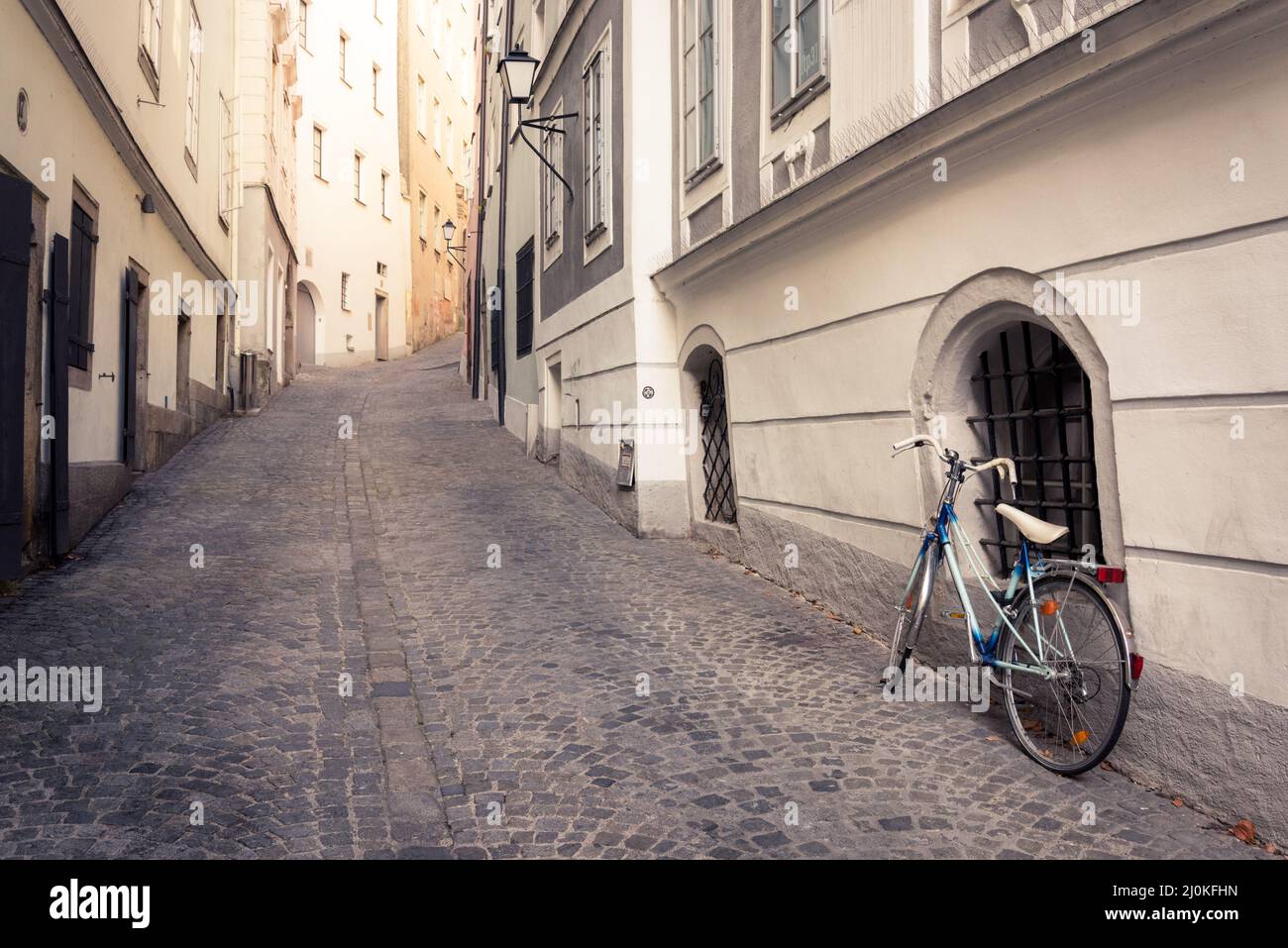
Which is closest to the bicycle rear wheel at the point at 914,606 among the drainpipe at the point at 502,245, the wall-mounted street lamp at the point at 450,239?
the drainpipe at the point at 502,245

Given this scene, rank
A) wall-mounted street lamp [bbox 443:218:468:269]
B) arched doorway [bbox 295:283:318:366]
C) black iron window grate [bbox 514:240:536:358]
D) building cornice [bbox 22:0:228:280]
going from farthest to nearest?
arched doorway [bbox 295:283:318:366]
wall-mounted street lamp [bbox 443:218:468:269]
black iron window grate [bbox 514:240:536:358]
building cornice [bbox 22:0:228:280]

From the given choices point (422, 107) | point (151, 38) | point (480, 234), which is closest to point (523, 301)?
point (151, 38)

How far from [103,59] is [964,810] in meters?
9.67

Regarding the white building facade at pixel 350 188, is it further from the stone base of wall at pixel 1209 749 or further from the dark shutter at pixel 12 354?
the stone base of wall at pixel 1209 749

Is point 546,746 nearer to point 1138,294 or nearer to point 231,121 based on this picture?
point 1138,294

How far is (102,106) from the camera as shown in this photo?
928cm

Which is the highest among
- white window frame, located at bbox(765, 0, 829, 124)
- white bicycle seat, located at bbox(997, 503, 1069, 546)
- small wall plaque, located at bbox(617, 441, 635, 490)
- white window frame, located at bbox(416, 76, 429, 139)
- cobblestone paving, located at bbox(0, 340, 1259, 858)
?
white window frame, located at bbox(416, 76, 429, 139)

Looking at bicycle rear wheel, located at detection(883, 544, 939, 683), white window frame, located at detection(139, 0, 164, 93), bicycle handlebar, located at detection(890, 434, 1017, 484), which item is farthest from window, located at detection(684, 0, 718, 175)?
white window frame, located at detection(139, 0, 164, 93)

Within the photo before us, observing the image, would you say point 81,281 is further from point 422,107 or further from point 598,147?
point 422,107

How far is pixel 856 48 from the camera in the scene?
6.36 metres

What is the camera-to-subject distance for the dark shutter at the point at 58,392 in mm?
8023

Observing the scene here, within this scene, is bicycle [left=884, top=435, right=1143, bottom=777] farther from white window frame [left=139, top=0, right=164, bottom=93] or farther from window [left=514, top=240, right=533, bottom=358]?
window [left=514, top=240, right=533, bottom=358]

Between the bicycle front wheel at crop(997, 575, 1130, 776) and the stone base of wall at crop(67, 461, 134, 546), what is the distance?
24.8ft

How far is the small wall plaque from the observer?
1031cm
